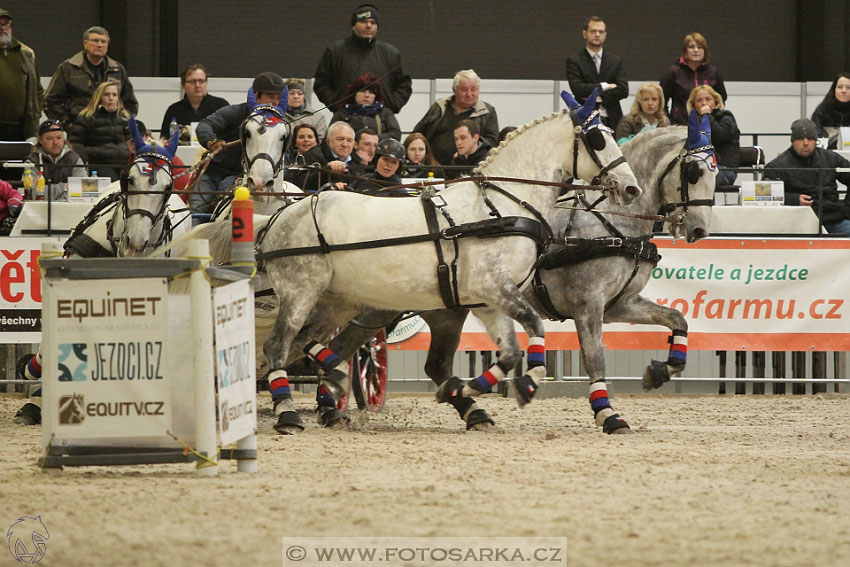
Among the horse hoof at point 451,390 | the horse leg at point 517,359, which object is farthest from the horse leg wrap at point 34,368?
the horse leg at point 517,359

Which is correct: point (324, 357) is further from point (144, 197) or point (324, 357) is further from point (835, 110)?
point (835, 110)

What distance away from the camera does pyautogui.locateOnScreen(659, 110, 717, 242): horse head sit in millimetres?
9516

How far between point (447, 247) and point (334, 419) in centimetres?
163

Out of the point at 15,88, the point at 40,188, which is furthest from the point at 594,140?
the point at 15,88

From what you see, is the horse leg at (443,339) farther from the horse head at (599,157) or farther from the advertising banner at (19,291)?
the advertising banner at (19,291)

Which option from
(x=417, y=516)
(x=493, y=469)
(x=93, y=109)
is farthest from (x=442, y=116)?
(x=417, y=516)

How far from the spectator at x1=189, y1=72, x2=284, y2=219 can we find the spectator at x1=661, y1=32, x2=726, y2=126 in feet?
17.8

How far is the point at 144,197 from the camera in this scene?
923cm

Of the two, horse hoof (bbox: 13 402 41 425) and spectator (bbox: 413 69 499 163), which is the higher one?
spectator (bbox: 413 69 499 163)

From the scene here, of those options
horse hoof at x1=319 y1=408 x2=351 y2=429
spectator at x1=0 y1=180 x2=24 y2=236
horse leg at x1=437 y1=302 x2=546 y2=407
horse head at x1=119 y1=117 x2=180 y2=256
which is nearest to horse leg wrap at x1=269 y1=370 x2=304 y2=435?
horse hoof at x1=319 y1=408 x2=351 y2=429

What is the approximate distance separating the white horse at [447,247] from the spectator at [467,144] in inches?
140

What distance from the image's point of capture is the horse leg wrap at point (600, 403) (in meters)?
9.25

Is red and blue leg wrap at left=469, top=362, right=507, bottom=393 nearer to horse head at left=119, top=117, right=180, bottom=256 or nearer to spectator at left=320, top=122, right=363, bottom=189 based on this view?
horse head at left=119, top=117, right=180, bottom=256

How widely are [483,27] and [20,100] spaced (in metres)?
7.77
